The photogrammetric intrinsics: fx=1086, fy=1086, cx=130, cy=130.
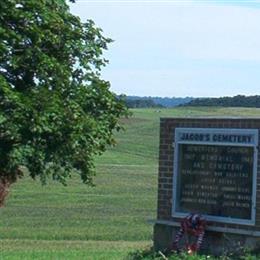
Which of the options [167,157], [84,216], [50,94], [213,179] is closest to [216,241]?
[213,179]

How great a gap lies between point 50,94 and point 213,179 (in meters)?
3.43

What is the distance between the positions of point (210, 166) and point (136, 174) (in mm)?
47784

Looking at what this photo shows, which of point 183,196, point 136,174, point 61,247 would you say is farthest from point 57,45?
point 136,174

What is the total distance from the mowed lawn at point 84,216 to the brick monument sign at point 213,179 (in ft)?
16.4

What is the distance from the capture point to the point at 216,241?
47.9ft

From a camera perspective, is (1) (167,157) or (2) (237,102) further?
(2) (237,102)

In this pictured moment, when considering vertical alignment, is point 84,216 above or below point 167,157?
below

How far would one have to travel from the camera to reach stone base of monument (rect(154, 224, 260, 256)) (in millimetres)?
14000

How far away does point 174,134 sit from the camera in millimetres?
15281

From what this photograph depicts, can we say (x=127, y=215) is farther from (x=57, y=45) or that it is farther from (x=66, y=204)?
(x=57, y=45)

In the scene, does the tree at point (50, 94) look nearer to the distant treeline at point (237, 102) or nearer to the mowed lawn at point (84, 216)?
the mowed lawn at point (84, 216)

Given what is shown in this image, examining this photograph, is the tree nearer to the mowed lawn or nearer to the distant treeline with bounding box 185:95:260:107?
the mowed lawn

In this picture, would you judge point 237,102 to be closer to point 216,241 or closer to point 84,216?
point 84,216

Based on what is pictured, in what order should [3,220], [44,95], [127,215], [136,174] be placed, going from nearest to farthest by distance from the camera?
[44,95]
[3,220]
[127,215]
[136,174]
